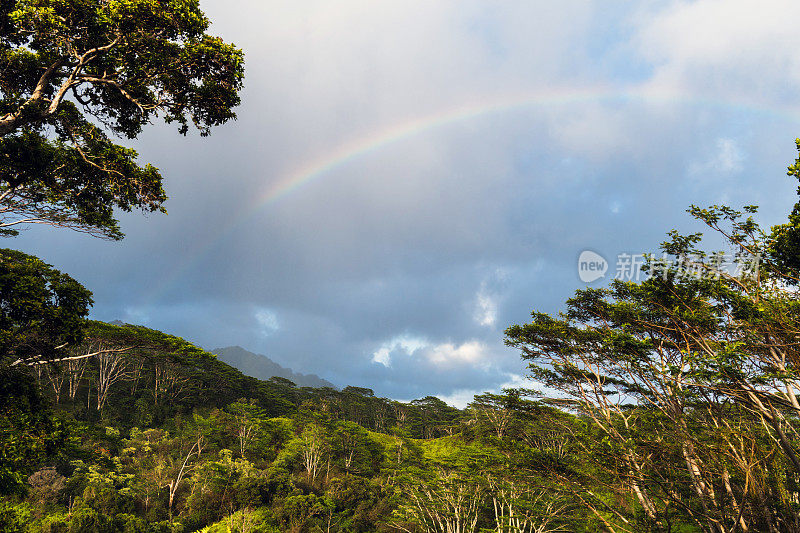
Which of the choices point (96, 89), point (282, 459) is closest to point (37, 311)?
A: point (96, 89)

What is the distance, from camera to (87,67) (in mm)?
5594

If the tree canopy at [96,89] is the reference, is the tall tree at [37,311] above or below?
below

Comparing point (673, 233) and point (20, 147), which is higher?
point (673, 233)

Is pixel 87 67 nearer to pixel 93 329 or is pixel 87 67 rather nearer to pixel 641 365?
pixel 93 329

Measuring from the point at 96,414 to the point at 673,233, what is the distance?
43092 mm

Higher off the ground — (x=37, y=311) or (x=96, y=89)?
(x=96, y=89)

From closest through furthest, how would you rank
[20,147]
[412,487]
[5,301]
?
[5,301] → [20,147] → [412,487]

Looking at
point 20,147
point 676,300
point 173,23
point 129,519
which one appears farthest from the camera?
point 129,519

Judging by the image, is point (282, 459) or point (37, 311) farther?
point (282, 459)

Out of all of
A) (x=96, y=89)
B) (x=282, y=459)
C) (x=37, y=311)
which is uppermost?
(x=96, y=89)

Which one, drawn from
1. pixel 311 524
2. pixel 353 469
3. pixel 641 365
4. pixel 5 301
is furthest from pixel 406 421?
pixel 5 301

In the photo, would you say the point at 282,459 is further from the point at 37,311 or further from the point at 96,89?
the point at 96,89

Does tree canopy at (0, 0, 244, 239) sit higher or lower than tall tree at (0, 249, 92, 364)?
higher

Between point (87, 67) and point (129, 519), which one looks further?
point (129, 519)
